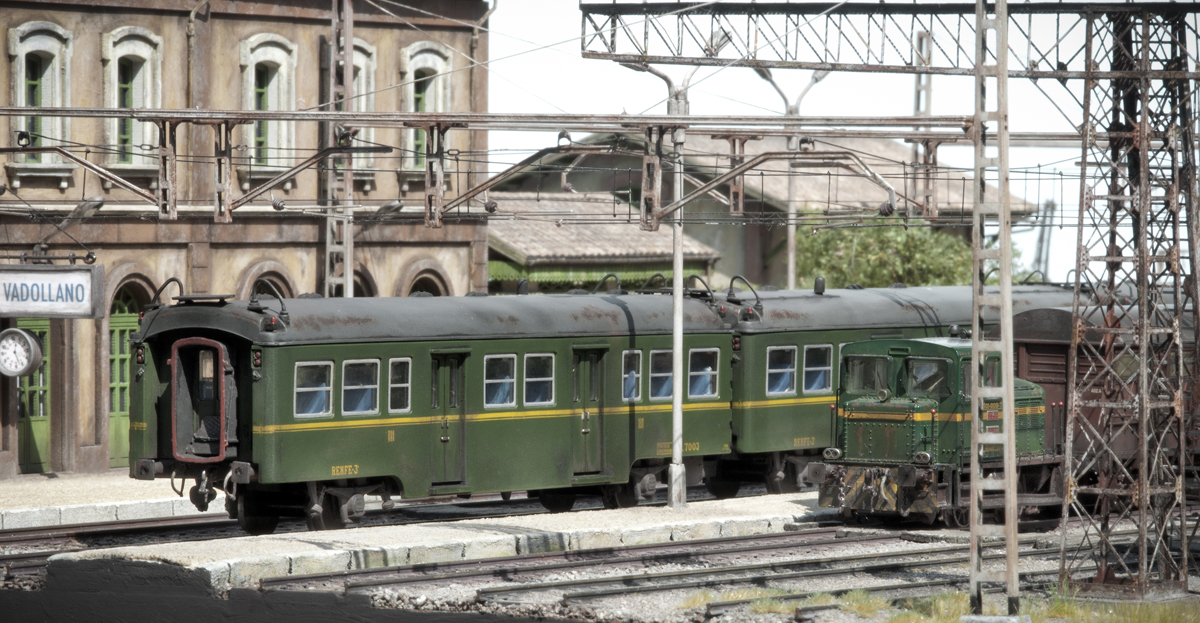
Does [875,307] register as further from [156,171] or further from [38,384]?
[38,384]

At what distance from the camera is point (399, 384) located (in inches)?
762

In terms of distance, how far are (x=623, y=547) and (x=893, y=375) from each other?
14.0 feet

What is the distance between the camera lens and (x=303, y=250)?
2898 centimetres

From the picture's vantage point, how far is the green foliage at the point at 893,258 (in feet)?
127

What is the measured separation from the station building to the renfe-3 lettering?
5.33m

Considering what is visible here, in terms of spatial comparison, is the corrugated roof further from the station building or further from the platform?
the platform

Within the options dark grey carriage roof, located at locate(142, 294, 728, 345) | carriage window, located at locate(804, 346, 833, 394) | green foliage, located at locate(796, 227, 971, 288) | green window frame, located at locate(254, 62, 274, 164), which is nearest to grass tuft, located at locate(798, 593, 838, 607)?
dark grey carriage roof, located at locate(142, 294, 728, 345)

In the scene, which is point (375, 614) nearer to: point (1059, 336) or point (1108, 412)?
point (1108, 412)

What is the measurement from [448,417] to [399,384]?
0.81m

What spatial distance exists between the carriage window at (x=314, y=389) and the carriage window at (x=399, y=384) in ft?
2.70

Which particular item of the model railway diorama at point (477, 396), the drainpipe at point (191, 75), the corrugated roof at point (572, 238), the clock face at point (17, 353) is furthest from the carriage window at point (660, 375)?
the corrugated roof at point (572, 238)

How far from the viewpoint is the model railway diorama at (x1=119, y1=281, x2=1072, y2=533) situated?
1847 cm

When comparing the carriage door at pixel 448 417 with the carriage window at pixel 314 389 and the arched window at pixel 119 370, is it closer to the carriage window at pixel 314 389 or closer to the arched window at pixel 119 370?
the carriage window at pixel 314 389

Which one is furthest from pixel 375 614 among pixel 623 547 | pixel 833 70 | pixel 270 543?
pixel 833 70
